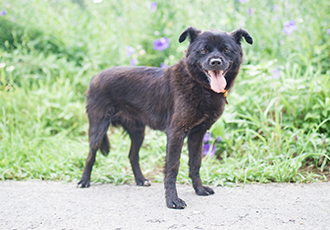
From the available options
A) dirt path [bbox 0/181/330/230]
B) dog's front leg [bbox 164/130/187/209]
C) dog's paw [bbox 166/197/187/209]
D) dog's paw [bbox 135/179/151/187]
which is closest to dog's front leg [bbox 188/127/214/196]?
dirt path [bbox 0/181/330/230]

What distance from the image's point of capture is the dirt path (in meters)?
2.33

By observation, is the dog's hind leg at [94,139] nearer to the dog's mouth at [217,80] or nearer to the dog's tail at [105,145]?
the dog's tail at [105,145]

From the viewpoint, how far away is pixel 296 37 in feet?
17.0

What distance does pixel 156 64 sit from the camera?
5527 mm

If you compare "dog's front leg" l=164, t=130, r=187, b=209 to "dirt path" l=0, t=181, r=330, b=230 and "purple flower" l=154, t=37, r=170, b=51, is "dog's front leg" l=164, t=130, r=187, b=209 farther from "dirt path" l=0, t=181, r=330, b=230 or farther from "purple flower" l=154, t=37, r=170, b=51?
"purple flower" l=154, t=37, r=170, b=51

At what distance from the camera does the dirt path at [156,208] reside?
2.33 m

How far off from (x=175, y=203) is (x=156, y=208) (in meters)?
0.16

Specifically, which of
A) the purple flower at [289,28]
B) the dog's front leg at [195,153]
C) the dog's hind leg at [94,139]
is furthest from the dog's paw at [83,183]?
the purple flower at [289,28]

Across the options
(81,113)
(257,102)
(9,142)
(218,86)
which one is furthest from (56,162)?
(257,102)

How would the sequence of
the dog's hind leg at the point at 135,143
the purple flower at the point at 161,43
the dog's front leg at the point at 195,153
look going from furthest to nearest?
the purple flower at the point at 161,43, the dog's hind leg at the point at 135,143, the dog's front leg at the point at 195,153

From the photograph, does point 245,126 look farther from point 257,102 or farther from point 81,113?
point 81,113

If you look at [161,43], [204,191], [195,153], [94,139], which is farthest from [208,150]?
[161,43]

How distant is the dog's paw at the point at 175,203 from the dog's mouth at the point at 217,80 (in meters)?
0.98

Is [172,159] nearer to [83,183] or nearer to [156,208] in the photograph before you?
[156,208]
